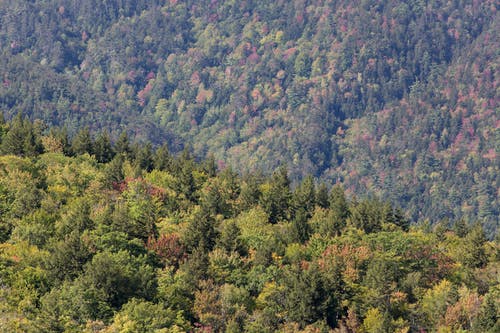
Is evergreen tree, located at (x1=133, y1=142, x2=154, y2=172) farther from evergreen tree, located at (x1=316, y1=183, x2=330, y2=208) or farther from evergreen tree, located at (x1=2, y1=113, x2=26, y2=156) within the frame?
evergreen tree, located at (x1=316, y1=183, x2=330, y2=208)

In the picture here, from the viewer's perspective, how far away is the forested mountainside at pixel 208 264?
87.3 m

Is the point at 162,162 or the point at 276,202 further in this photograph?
the point at 162,162

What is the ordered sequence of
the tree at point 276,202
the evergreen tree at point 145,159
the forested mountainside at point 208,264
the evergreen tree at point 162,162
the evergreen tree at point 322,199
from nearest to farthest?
the forested mountainside at point 208,264 → the tree at point 276,202 → the evergreen tree at point 322,199 → the evergreen tree at point 145,159 → the evergreen tree at point 162,162

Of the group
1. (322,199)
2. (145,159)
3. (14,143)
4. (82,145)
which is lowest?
(322,199)

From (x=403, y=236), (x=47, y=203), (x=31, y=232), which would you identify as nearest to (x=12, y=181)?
(x=47, y=203)

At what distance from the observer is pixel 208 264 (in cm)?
10112

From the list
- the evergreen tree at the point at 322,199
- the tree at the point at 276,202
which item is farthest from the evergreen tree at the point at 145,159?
the evergreen tree at the point at 322,199

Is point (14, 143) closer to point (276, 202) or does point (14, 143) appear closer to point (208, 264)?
point (276, 202)

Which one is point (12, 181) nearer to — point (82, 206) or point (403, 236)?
point (82, 206)

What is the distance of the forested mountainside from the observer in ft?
286

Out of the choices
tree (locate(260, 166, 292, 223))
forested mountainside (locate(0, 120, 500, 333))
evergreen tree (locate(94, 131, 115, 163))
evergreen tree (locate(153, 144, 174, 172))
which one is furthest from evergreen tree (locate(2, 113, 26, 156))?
tree (locate(260, 166, 292, 223))

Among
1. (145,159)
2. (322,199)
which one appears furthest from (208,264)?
(145,159)

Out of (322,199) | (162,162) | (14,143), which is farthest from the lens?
(162,162)

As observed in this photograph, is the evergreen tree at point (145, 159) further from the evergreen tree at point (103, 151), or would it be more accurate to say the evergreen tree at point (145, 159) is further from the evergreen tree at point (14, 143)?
the evergreen tree at point (14, 143)
